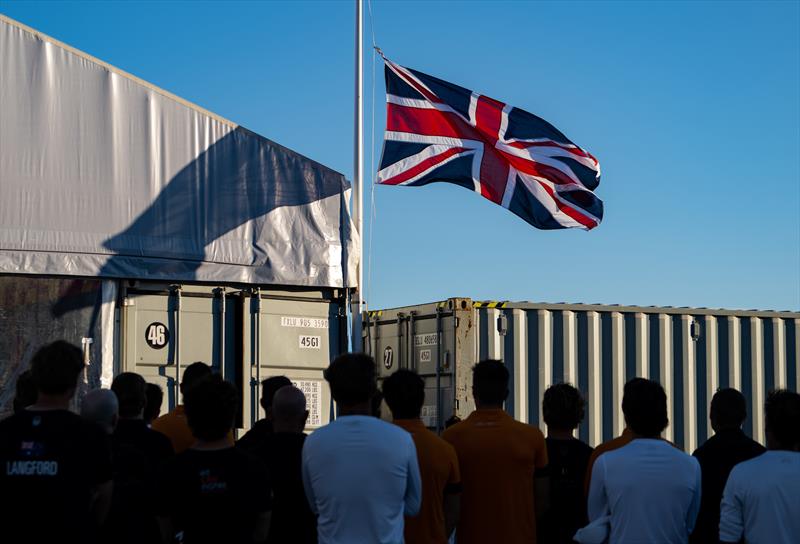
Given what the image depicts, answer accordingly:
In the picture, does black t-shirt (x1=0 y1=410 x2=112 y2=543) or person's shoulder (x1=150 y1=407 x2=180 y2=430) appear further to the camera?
person's shoulder (x1=150 y1=407 x2=180 y2=430)

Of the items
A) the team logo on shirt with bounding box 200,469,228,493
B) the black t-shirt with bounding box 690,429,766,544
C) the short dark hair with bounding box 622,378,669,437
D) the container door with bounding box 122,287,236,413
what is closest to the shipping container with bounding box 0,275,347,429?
the container door with bounding box 122,287,236,413

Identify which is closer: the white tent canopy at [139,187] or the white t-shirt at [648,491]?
the white t-shirt at [648,491]

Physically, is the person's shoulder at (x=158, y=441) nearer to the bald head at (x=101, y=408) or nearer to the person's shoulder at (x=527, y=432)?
the bald head at (x=101, y=408)

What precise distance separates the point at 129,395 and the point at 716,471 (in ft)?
10.9

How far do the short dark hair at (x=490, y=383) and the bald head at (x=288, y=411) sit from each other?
3.20 feet

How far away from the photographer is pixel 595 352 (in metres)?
12.4

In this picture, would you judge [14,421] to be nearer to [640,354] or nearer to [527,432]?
[527,432]

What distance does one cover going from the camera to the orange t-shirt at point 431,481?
17.6ft

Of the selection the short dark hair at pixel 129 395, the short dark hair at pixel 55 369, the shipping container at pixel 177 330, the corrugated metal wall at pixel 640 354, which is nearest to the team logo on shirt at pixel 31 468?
the short dark hair at pixel 55 369

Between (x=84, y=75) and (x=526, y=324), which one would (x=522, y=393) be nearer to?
(x=526, y=324)

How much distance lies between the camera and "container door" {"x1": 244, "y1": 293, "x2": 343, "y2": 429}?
32.5 feet

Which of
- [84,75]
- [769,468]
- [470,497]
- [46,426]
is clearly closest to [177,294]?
[84,75]

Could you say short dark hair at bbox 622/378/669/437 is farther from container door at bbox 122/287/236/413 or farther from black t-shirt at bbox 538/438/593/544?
container door at bbox 122/287/236/413

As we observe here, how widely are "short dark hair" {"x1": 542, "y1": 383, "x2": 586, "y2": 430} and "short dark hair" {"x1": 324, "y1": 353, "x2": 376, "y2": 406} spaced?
5.12 ft
